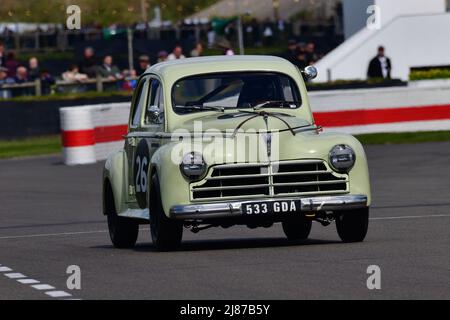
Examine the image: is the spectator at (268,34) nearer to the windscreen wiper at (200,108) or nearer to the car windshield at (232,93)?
the car windshield at (232,93)

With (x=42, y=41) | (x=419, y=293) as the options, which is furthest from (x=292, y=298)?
(x=42, y=41)

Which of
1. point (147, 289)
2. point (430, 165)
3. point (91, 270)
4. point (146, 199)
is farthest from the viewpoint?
point (430, 165)

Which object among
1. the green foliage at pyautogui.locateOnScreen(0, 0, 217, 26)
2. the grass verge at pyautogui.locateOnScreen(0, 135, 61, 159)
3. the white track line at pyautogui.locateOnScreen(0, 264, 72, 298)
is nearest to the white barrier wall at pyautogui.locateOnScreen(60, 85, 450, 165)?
the grass verge at pyautogui.locateOnScreen(0, 135, 61, 159)

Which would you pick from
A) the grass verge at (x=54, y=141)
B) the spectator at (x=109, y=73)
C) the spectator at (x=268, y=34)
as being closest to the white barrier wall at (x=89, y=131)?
the grass verge at (x=54, y=141)

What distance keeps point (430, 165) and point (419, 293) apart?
16.1 meters

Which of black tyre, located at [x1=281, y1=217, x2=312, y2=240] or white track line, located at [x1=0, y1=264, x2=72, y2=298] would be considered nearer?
white track line, located at [x1=0, y1=264, x2=72, y2=298]

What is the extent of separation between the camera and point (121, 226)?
49.8 ft

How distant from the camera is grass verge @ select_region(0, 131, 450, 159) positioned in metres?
31.8

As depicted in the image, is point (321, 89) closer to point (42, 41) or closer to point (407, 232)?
point (407, 232)

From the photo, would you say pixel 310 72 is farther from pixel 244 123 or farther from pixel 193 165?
pixel 193 165

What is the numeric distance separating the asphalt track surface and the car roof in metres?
1.59

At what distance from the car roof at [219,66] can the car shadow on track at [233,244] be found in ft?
5.09

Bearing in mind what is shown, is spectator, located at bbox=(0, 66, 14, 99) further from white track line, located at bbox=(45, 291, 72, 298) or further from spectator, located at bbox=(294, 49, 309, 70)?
white track line, located at bbox=(45, 291, 72, 298)

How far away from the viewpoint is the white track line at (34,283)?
10.7 m
